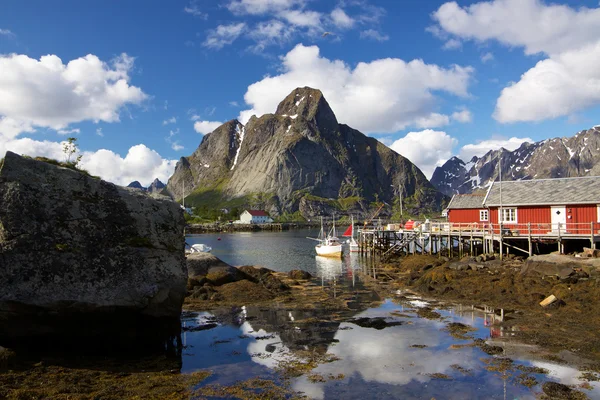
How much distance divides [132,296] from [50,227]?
308 centimetres

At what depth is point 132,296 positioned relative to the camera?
1286cm

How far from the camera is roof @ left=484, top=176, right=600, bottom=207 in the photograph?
122 feet

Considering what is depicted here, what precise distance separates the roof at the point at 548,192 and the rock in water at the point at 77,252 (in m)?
35.9

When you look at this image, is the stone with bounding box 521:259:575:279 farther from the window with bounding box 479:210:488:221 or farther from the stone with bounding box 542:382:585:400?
the window with bounding box 479:210:488:221

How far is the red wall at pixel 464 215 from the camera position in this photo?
152 feet

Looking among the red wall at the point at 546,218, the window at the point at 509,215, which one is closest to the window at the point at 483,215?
the red wall at the point at 546,218

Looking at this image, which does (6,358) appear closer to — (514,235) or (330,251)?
(514,235)

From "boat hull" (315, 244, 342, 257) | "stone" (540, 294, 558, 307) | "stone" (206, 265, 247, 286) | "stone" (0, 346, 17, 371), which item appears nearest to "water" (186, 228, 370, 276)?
"boat hull" (315, 244, 342, 257)

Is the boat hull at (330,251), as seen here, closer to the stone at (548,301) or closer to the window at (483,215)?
the window at (483,215)

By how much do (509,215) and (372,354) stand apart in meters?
33.0

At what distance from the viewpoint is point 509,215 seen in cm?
4128

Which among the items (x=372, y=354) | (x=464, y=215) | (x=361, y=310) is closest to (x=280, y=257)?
(x=464, y=215)

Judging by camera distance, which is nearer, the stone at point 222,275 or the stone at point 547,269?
the stone at point 547,269

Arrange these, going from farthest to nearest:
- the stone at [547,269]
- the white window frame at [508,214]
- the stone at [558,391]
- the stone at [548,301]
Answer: the white window frame at [508,214] → the stone at [547,269] → the stone at [548,301] → the stone at [558,391]
